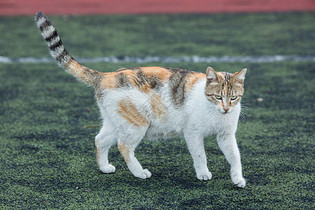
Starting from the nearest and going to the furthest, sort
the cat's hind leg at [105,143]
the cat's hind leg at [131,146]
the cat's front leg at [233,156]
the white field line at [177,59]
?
1. the cat's front leg at [233,156]
2. the cat's hind leg at [131,146]
3. the cat's hind leg at [105,143]
4. the white field line at [177,59]

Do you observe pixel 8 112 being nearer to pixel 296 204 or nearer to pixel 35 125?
pixel 35 125

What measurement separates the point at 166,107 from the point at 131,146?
398 mm

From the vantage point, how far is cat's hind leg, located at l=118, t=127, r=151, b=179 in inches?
141

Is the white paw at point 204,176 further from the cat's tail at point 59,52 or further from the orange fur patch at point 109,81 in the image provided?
the cat's tail at point 59,52

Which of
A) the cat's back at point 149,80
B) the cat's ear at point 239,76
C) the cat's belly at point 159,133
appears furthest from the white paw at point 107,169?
the cat's ear at point 239,76

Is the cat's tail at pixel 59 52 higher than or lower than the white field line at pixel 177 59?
higher

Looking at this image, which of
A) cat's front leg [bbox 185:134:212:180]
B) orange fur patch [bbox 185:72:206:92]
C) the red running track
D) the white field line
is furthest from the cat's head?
the red running track

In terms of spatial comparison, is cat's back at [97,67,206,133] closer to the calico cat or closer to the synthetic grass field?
the calico cat

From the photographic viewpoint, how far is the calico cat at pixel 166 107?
11.5ft

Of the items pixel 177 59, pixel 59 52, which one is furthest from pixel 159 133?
pixel 177 59

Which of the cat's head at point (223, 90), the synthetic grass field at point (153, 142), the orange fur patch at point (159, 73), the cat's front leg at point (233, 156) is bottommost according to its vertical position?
the synthetic grass field at point (153, 142)

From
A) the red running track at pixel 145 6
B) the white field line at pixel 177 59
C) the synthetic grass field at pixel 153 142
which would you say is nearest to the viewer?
the synthetic grass field at pixel 153 142

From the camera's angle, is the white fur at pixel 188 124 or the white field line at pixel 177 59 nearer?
the white fur at pixel 188 124

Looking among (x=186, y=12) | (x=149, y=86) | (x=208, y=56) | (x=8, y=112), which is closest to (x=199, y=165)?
(x=149, y=86)
